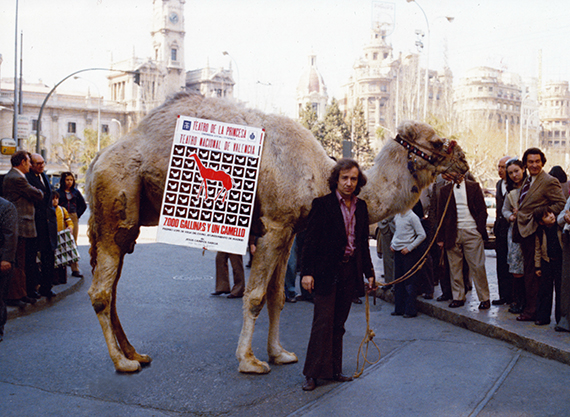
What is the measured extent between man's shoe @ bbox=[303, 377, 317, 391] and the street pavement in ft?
0.26

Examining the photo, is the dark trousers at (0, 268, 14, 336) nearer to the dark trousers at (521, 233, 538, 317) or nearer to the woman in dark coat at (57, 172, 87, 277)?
the woman in dark coat at (57, 172, 87, 277)

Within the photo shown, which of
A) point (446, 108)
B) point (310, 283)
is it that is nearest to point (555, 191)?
point (310, 283)

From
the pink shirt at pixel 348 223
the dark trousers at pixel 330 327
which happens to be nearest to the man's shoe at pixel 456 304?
the dark trousers at pixel 330 327

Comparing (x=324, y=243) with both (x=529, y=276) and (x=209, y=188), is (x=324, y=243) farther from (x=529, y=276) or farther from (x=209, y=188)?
(x=529, y=276)

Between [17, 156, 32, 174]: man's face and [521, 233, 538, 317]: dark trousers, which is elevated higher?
[17, 156, 32, 174]: man's face

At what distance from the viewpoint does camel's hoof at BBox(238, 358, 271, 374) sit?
6.02 m

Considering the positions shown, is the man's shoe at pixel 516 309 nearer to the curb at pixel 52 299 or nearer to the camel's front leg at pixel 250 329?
the camel's front leg at pixel 250 329

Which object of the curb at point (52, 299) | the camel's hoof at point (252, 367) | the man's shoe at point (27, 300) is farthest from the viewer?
the man's shoe at point (27, 300)

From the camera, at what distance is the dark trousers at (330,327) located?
222 inches

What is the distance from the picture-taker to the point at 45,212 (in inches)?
375

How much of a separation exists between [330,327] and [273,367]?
1009 mm

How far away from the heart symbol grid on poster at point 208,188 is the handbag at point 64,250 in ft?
16.3

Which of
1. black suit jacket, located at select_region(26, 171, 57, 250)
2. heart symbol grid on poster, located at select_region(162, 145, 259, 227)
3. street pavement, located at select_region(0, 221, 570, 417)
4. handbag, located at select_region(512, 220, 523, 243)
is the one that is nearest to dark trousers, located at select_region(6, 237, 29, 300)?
street pavement, located at select_region(0, 221, 570, 417)

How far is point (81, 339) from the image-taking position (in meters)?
7.36
